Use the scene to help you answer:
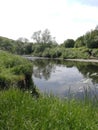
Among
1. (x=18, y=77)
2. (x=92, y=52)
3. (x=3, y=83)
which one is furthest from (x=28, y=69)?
(x=92, y=52)

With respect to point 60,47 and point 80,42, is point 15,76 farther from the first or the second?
point 60,47

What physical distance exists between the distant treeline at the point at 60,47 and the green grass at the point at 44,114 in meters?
63.7

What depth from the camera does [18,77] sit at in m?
13.2

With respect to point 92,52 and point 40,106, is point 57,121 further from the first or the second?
point 92,52

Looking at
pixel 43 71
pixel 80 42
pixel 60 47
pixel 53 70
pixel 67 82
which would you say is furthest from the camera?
pixel 60 47

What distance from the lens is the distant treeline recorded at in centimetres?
7519

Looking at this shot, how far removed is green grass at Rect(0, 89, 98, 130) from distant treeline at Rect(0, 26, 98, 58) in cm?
6366

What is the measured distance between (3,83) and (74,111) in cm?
647

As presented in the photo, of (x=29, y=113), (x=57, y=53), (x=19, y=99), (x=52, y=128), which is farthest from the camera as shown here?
(x=57, y=53)

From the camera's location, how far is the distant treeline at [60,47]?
75.2 m

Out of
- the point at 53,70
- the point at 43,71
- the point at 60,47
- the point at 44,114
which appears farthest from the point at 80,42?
the point at 44,114

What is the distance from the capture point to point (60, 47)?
9769cm

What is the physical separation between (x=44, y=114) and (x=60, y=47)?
92.5m

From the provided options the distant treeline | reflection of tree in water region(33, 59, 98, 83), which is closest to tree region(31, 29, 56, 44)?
the distant treeline
